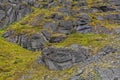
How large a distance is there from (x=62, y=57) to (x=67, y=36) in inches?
1029

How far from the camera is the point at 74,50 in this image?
6309cm

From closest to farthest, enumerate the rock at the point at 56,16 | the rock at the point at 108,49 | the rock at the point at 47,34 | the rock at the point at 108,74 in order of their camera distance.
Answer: the rock at the point at 108,74, the rock at the point at 108,49, the rock at the point at 47,34, the rock at the point at 56,16

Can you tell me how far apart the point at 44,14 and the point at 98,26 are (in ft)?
66.4

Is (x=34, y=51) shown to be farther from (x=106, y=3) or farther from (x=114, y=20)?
(x=106, y=3)

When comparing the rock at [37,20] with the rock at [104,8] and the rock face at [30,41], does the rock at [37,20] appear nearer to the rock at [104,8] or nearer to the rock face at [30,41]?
the rock face at [30,41]

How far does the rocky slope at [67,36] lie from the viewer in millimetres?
55062

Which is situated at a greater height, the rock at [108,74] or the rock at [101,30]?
the rock at [108,74]

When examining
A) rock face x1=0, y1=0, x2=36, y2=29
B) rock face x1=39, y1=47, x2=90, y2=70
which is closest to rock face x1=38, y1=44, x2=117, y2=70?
rock face x1=39, y1=47, x2=90, y2=70

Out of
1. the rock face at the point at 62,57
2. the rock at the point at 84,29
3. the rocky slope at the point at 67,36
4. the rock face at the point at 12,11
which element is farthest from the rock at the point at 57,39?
the rock face at the point at 12,11

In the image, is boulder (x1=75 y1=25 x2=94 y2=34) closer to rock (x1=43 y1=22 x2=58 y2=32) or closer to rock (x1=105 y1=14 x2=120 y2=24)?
rock (x1=43 y1=22 x2=58 y2=32)

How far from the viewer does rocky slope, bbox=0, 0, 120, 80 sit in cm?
5506

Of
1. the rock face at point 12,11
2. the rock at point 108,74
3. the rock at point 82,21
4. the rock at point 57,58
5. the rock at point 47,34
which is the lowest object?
the rock face at point 12,11

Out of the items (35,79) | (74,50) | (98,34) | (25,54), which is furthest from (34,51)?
(35,79)

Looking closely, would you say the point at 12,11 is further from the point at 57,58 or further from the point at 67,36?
the point at 57,58
